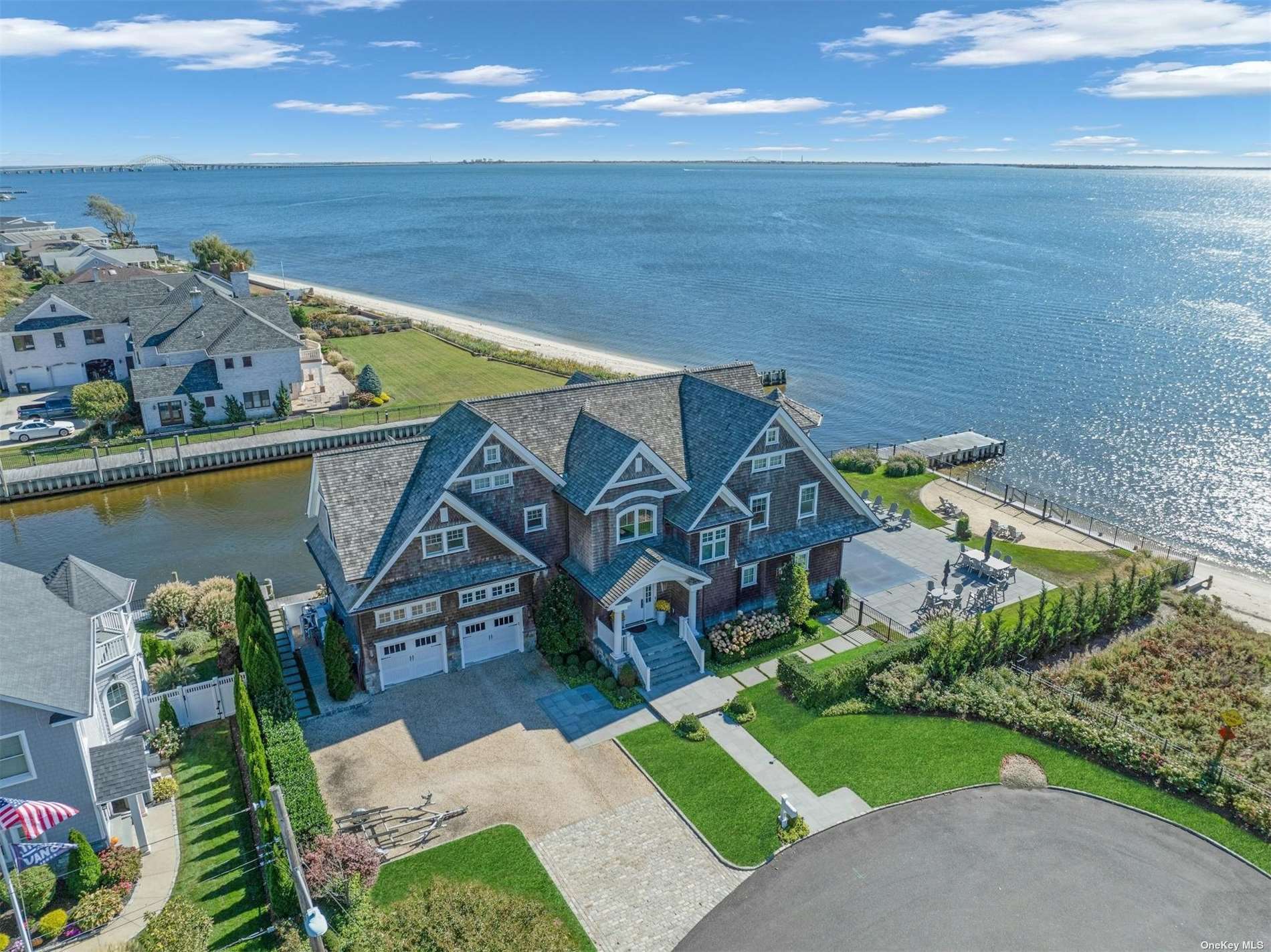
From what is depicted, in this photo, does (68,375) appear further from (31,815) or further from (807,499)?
(807,499)

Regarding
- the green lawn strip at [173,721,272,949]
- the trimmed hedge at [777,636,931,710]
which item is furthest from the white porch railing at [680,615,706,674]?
the green lawn strip at [173,721,272,949]

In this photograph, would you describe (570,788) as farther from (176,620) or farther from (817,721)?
(176,620)

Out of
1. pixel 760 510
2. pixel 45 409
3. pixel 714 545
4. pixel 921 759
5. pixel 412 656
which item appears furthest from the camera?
pixel 45 409

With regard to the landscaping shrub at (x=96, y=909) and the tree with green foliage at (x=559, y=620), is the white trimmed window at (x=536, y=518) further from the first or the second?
the landscaping shrub at (x=96, y=909)

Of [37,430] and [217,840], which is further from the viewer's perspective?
[37,430]

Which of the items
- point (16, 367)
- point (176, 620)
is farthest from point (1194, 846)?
point (16, 367)

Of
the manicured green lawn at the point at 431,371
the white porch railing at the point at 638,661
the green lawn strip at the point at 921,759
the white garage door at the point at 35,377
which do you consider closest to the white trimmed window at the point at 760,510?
the white porch railing at the point at 638,661

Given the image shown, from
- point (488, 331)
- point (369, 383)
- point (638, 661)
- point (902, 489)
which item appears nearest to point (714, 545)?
point (638, 661)

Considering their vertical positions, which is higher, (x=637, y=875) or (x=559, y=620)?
(x=559, y=620)
